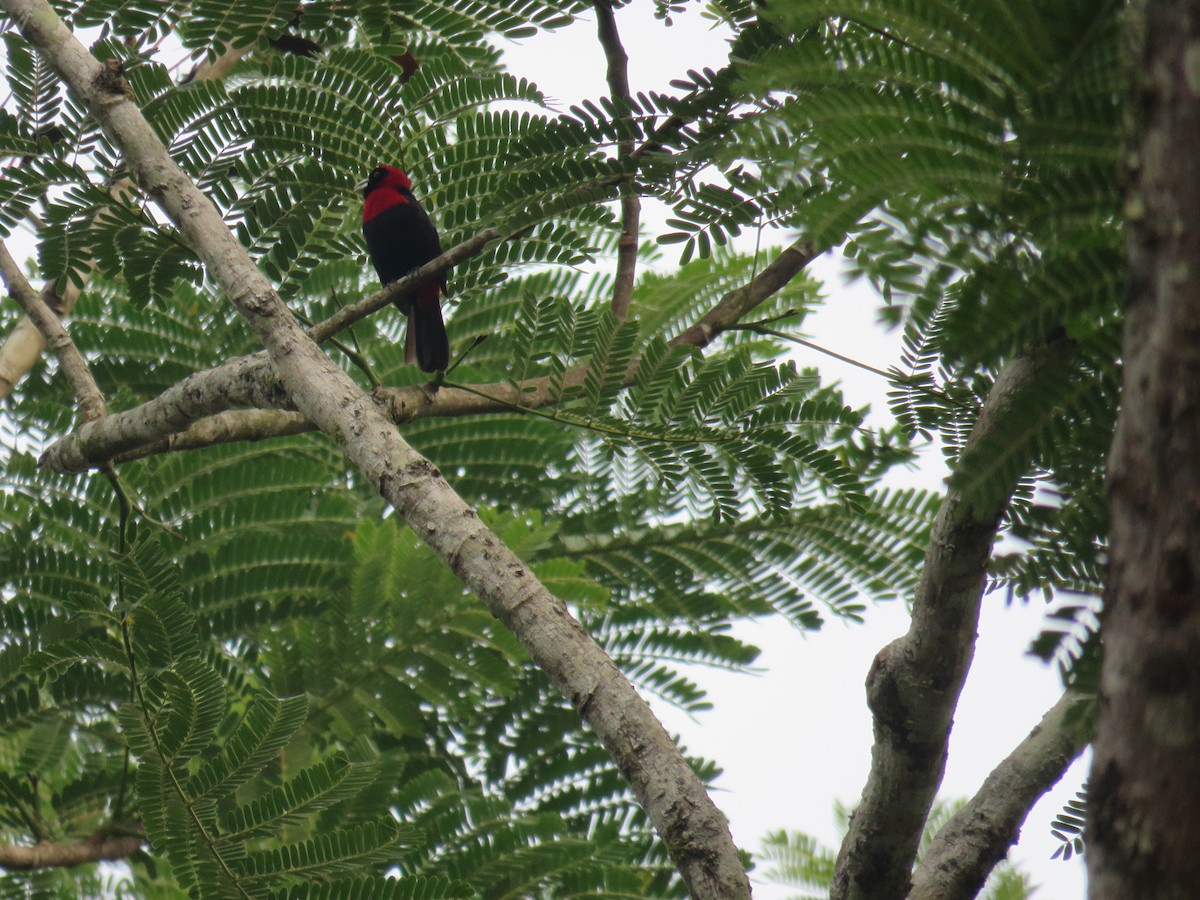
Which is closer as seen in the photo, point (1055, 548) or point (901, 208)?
point (901, 208)

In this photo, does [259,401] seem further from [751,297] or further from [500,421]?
[500,421]

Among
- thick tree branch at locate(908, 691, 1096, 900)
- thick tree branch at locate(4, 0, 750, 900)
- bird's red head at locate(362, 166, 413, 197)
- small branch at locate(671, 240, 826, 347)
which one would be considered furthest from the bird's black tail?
thick tree branch at locate(908, 691, 1096, 900)

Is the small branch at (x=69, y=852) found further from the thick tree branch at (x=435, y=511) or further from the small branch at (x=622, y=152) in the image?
the small branch at (x=622, y=152)

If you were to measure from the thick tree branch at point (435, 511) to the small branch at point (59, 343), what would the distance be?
2.48ft

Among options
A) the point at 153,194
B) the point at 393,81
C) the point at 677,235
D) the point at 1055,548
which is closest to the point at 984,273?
the point at 1055,548

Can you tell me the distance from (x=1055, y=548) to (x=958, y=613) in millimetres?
363

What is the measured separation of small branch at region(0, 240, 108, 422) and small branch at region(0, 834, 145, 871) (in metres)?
1.25

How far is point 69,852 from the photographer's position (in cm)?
345

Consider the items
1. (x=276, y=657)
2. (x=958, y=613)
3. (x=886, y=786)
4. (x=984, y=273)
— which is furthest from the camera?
(x=276, y=657)

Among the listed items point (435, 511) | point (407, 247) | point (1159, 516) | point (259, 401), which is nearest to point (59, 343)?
point (259, 401)

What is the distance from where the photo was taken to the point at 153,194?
261 cm

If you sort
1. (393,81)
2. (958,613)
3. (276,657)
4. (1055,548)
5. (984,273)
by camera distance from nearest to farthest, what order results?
1. (984,273)
2. (1055,548)
3. (958,613)
4. (393,81)
5. (276,657)

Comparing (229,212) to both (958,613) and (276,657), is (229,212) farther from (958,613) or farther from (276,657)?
(958,613)

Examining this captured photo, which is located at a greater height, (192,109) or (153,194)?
(192,109)
